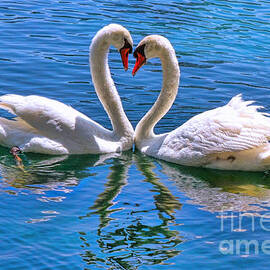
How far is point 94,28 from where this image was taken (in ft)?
53.0

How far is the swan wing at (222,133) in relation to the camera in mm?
8562

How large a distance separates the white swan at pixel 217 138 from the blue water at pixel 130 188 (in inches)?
6.8

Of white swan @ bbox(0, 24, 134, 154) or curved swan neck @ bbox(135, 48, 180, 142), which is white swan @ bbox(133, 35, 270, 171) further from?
white swan @ bbox(0, 24, 134, 154)

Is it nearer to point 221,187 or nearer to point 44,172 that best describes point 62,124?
point 44,172

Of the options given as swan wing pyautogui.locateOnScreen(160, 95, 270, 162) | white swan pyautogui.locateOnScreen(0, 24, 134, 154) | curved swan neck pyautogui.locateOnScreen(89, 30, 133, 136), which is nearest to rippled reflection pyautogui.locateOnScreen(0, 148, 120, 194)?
white swan pyautogui.locateOnScreen(0, 24, 134, 154)

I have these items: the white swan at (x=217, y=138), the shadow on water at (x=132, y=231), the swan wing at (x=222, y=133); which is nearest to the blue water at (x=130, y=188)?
the shadow on water at (x=132, y=231)

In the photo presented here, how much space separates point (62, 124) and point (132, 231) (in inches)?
96.8

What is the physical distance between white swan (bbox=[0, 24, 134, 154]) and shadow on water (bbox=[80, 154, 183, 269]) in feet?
2.93

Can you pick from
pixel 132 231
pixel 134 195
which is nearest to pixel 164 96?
pixel 134 195

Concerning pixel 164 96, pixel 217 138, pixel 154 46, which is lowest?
pixel 217 138

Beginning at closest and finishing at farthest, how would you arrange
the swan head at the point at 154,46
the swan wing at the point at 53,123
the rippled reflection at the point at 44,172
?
the rippled reflection at the point at 44,172, the swan wing at the point at 53,123, the swan head at the point at 154,46

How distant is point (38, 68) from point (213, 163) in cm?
535

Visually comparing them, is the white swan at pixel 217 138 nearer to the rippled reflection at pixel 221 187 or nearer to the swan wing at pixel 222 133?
the swan wing at pixel 222 133

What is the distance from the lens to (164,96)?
9805 mm
